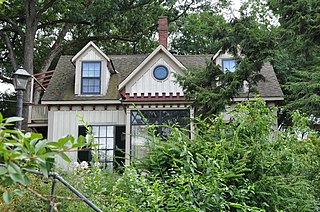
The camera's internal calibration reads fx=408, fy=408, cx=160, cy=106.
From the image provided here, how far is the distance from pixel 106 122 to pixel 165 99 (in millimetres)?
2318

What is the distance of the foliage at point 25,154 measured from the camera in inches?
49.6

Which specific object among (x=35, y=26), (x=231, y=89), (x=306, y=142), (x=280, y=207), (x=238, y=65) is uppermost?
(x=35, y=26)

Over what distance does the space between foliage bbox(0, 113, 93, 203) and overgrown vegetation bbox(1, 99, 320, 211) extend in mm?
1954

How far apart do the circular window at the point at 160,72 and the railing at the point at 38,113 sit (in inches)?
174

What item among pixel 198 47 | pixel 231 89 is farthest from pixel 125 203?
pixel 198 47

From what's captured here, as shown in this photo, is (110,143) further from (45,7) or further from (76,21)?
(45,7)

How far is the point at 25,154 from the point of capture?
4.35 feet

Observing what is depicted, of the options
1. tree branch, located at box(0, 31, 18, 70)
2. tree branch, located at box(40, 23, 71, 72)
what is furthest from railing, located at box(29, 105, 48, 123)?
tree branch, located at box(0, 31, 18, 70)

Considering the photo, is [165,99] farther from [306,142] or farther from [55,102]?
[306,142]

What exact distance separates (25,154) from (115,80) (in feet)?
47.9

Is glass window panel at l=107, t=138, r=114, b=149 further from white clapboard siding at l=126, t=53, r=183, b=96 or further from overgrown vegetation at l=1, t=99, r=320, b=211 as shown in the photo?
overgrown vegetation at l=1, t=99, r=320, b=211

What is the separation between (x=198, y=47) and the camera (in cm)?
2486

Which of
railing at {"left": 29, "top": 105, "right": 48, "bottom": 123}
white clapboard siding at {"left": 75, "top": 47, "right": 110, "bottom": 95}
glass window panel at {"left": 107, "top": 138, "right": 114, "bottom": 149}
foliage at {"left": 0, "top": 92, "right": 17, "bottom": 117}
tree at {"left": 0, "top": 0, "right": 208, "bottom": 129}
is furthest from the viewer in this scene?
foliage at {"left": 0, "top": 92, "right": 17, "bottom": 117}

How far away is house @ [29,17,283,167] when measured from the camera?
13836 mm
